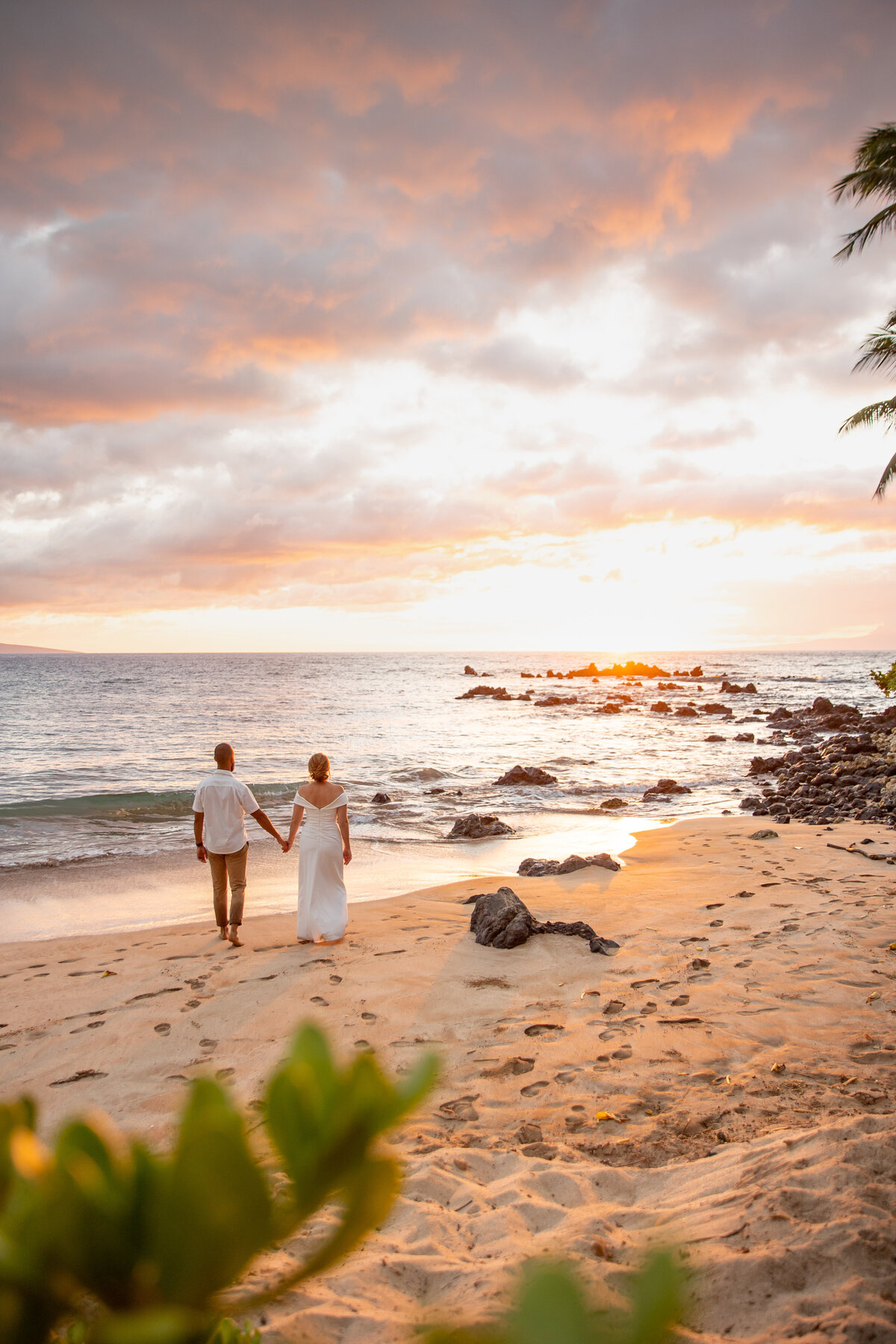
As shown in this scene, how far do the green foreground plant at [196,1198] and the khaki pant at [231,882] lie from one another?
7785 mm

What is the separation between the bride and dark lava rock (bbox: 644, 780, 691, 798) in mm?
11341

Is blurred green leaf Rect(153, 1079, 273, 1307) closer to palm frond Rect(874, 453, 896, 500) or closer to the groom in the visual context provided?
the groom

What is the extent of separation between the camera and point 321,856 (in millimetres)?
7773

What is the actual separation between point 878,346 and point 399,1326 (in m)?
24.6

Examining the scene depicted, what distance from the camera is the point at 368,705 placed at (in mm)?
45188

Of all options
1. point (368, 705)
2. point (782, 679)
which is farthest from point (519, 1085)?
point (782, 679)

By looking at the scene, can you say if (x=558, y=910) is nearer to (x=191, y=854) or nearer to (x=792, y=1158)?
(x=792, y=1158)

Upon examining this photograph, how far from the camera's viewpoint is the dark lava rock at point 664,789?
58.1 feet

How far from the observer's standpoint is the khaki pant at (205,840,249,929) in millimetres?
7832

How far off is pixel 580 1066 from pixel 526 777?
50.2 ft

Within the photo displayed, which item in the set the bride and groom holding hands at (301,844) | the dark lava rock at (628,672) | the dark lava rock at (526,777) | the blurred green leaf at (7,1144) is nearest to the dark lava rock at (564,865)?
the bride and groom holding hands at (301,844)

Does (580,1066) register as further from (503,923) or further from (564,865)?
(564,865)

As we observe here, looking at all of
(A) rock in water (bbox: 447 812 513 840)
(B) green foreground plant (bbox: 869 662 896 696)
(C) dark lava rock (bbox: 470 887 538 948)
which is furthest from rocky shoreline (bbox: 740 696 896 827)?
(C) dark lava rock (bbox: 470 887 538 948)

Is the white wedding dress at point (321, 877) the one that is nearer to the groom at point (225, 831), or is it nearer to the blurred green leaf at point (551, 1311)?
the groom at point (225, 831)
